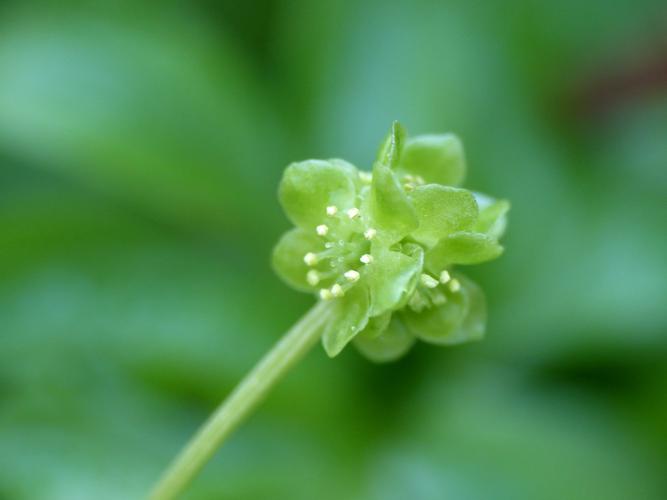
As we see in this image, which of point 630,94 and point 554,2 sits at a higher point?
point 554,2

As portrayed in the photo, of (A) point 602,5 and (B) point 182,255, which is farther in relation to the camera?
(A) point 602,5

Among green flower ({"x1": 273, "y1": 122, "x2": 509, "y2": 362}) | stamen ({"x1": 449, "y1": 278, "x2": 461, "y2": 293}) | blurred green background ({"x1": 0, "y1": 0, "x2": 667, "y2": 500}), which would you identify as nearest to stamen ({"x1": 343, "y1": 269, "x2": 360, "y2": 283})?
green flower ({"x1": 273, "y1": 122, "x2": 509, "y2": 362})

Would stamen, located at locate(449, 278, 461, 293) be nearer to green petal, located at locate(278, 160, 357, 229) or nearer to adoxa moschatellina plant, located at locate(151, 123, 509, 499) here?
adoxa moschatellina plant, located at locate(151, 123, 509, 499)

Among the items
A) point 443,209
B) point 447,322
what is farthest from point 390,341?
point 443,209

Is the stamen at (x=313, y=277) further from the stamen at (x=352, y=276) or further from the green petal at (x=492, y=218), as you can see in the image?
the green petal at (x=492, y=218)

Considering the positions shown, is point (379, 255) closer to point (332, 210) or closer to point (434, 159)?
point (332, 210)

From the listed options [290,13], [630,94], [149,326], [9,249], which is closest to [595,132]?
[630,94]

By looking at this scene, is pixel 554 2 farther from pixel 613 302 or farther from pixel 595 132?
pixel 613 302
